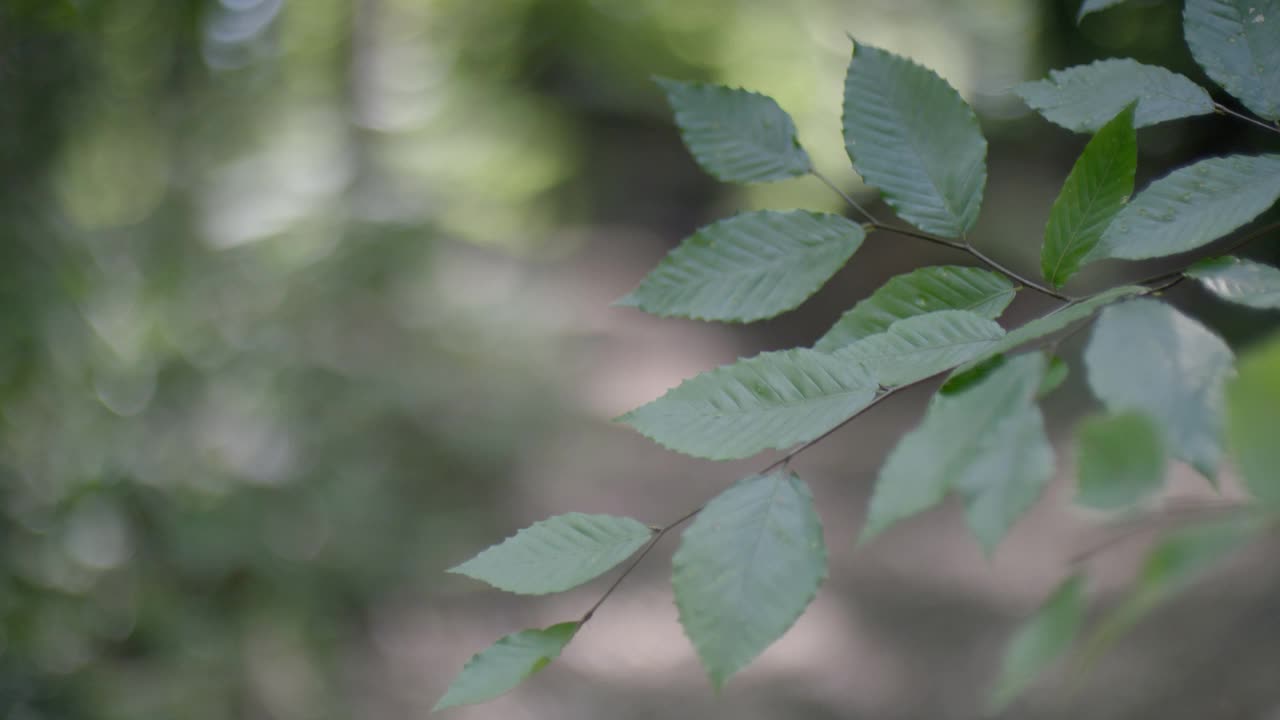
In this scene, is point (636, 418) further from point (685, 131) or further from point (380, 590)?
point (380, 590)

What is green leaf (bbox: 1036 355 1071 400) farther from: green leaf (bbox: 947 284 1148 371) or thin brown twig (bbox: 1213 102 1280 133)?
thin brown twig (bbox: 1213 102 1280 133)

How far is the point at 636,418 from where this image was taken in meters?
0.38

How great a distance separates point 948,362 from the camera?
35cm

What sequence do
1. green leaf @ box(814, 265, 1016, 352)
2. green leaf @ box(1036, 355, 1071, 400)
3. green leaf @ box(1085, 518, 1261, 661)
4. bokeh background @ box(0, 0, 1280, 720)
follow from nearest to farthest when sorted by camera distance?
1. green leaf @ box(1085, 518, 1261, 661)
2. green leaf @ box(1036, 355, 1071, 400)
3. green leaf @ box(814, 265, 1016, 352)
4. bokeh background @ box(0, 0, 1280, 720)

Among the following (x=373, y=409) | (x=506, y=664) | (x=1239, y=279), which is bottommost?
(x=373, y=409)

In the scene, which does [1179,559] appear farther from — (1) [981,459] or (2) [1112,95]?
(2) [1112,95]

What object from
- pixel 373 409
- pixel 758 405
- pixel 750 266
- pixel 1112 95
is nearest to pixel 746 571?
pixel 758 405

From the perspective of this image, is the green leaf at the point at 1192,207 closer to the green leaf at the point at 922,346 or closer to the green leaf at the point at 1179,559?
the green leaf at the point at 922,346

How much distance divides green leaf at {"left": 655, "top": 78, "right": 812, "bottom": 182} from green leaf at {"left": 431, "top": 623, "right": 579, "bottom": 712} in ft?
0.79

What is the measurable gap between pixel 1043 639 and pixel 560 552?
192 mm

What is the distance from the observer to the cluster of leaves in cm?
25

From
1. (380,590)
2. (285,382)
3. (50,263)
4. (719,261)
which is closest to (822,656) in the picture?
(380,590)

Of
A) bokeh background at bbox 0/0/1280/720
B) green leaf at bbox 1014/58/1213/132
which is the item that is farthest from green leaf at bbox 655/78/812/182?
bokeh background at bbox 0/0/1280/720

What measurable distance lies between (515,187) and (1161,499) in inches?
143
